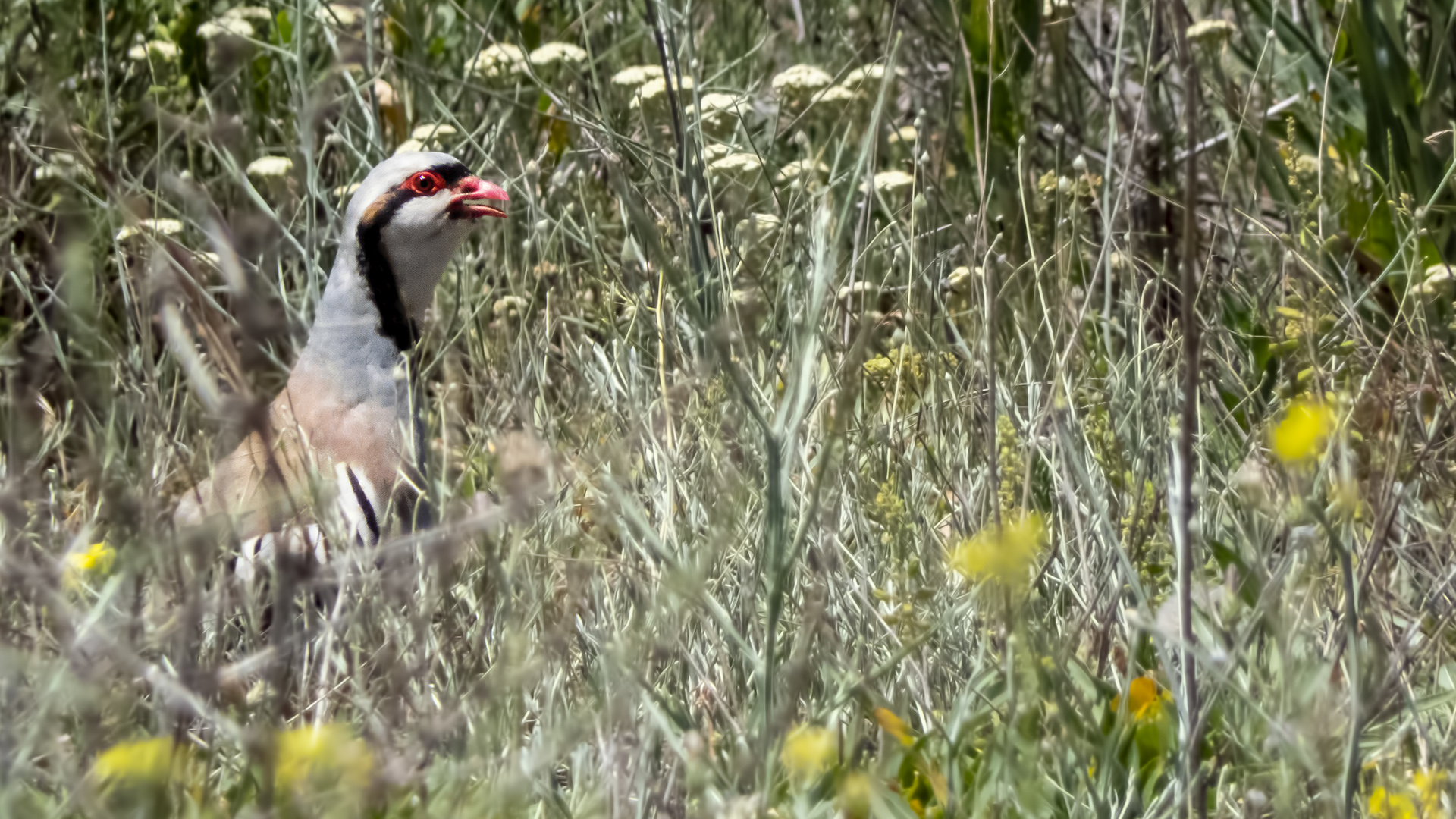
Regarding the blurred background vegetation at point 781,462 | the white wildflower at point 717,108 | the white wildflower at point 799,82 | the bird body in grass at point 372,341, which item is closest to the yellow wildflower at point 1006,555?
the blurred background vegetation at point 781,462

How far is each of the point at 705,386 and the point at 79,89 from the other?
2579 millimetres

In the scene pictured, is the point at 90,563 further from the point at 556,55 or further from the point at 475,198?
the point at 556,55

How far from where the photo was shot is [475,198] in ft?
12.9

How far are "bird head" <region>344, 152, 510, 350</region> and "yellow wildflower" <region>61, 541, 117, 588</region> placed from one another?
1.09m

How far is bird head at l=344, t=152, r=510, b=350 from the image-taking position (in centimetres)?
379

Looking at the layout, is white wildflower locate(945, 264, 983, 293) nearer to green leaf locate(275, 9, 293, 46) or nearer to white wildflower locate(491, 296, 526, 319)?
white wildflower locate(491, 296, 526, 319)

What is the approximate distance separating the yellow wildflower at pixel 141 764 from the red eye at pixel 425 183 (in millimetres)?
2338

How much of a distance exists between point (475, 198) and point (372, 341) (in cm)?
46

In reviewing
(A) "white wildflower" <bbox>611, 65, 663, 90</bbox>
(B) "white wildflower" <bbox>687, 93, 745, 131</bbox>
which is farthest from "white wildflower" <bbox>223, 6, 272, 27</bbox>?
(B) "white wildflower" <bbox>687, 93, 745, 131</bbox>

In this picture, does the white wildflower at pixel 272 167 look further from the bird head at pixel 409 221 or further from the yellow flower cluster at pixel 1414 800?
the yellow flower cluster at pixel 1414 800

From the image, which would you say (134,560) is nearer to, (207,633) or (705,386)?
(207,633)

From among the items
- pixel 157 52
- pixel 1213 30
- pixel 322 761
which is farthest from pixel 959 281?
pixel 322 761

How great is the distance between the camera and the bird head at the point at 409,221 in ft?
12.4

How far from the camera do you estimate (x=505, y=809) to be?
174cm
